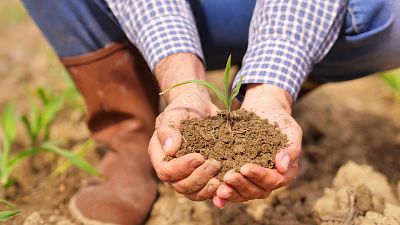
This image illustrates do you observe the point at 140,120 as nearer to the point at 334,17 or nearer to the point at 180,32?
the point at 180,32

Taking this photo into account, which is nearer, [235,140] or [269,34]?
[235,140]

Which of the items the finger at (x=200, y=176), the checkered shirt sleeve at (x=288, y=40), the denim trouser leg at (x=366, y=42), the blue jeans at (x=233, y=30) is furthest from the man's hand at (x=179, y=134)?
the denim trouser leg at (x=366, y=42)

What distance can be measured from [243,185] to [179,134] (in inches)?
6.5

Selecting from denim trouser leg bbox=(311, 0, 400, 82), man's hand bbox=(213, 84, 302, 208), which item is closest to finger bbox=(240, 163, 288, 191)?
man's hand bbox=(213, 84, 302, 208)

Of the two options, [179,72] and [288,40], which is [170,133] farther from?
[288,40]

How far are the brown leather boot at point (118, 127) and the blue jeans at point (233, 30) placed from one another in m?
0.06

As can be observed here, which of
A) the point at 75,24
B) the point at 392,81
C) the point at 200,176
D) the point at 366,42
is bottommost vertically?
the point at 392,81

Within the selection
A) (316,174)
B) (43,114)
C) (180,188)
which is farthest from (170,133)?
(43,114)

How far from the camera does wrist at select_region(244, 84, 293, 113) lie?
3.77ft

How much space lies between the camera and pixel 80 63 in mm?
1519

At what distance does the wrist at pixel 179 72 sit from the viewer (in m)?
1.17

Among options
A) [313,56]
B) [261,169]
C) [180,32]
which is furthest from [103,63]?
[261,169]

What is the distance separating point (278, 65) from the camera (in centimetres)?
117

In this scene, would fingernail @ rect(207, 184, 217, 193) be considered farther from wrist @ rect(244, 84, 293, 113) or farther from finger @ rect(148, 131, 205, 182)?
wrist @ rect(244, 84, 293, 113)
